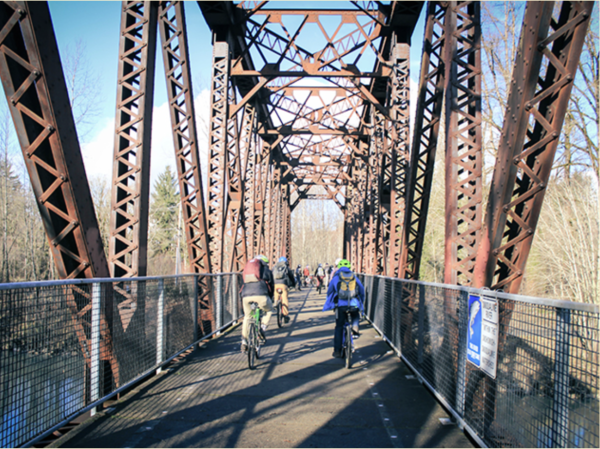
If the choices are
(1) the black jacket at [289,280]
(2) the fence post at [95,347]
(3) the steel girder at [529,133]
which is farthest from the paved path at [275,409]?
(1) the black jacket at [289,280]

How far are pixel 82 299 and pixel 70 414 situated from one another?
1.06 metres

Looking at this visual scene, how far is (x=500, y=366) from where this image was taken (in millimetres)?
3908

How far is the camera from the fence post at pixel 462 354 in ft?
15.4

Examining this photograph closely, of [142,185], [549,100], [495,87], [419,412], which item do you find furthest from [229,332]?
[495,87]

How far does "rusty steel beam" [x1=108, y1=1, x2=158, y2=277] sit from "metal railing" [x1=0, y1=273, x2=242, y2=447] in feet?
1.91

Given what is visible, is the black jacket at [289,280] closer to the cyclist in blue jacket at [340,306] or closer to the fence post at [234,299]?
the fence post at [234,299]

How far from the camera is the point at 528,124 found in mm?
4719

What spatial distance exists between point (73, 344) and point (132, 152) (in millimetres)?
3343

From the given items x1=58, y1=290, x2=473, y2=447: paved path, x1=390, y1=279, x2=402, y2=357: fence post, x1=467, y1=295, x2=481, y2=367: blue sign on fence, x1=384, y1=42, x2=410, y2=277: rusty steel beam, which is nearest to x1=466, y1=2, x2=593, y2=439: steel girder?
x1=467, y1=295, x2=481, y2=367: blue sign on fence

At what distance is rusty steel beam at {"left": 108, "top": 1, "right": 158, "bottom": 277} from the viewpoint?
22.8ft

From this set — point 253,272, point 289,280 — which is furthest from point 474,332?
point 289,280

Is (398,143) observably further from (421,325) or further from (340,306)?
(421,325)

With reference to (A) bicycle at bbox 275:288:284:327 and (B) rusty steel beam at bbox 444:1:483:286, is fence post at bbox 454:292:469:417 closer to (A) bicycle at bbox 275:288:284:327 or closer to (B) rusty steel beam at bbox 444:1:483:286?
(B) rusty steel beam at bbox 444:1:483:286

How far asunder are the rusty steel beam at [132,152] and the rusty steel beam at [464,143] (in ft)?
14.1
